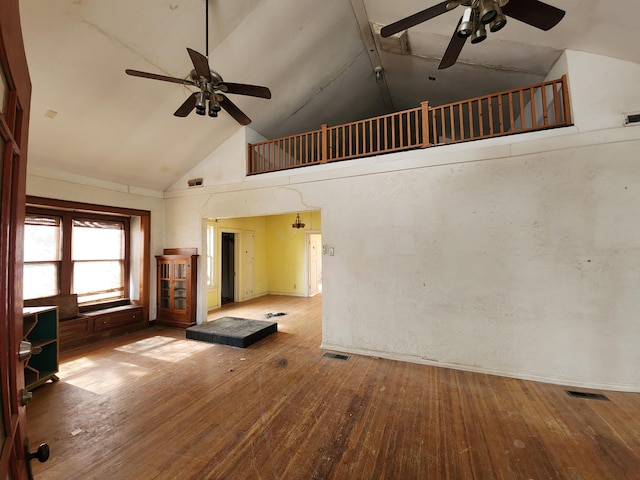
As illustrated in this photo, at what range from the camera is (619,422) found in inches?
93.0

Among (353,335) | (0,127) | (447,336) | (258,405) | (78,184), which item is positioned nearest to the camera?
(0,127)

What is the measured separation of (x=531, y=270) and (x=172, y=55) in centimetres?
490

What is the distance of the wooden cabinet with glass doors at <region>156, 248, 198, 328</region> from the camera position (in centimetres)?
527

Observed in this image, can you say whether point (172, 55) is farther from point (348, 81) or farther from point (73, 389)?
point (73, 389)

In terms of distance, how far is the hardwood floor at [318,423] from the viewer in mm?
1934

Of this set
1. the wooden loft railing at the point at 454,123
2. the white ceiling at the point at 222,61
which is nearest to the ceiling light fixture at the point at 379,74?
the white ceiling at the point at 222,61

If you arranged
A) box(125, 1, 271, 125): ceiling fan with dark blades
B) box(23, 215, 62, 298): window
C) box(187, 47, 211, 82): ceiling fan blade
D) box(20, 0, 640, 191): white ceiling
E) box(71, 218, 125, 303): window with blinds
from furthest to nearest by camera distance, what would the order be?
box(71, 218, 125, 303): window with blinds
box(23, 215, 62, 298): window
box(20, 0, 640, 191): white ceiling
box(125, 1, 271, 125): ceiling fan with dark blades
box(187, 47, 211, 82): ceiling fan blade

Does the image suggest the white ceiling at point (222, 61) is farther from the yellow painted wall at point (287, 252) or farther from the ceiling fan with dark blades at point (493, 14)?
the yellow painted wall at point (287, 252)

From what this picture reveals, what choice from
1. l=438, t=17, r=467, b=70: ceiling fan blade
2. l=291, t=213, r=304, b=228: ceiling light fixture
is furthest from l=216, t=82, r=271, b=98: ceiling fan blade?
l=291, t=213, r=304, b=228: ceiling light fixture

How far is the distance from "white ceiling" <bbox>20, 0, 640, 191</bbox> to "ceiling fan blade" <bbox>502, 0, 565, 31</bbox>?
1.06 metres

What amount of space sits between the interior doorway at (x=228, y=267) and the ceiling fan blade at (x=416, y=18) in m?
6.53

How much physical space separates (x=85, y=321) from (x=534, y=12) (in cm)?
649

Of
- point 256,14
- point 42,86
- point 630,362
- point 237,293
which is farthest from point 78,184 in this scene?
point 630,362

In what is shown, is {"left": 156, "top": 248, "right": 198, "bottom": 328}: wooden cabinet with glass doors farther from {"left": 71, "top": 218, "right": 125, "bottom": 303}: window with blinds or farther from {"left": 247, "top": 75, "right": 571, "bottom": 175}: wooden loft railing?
{"left": 247, "top": 75, "right": 571, "bottom": 175}: wooden loft railing
